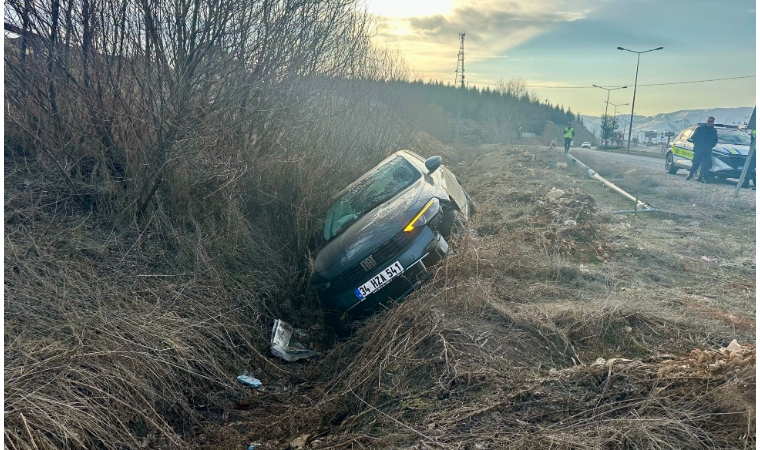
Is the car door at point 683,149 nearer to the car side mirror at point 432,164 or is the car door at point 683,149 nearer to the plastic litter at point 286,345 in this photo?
the car side mirror at point 432,164

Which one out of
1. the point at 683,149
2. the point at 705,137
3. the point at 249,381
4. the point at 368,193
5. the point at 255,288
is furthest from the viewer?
→ the point at 683,149

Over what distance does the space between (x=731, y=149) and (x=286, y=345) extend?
43.0 ft

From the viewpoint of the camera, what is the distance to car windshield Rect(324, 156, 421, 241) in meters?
6.62

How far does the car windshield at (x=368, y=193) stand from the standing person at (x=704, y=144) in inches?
388

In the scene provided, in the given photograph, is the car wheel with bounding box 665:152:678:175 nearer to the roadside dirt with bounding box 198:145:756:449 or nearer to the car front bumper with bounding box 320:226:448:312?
the roadside dirt with bounding box 198:145:756:449

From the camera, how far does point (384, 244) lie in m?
5.52

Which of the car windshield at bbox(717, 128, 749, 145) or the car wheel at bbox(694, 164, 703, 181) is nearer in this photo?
the car wheel at bbox(694, 164, 703, 181)

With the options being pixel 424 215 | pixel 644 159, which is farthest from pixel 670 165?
pixel 424 215

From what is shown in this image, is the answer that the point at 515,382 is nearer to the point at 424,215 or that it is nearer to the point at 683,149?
the point at 424,215

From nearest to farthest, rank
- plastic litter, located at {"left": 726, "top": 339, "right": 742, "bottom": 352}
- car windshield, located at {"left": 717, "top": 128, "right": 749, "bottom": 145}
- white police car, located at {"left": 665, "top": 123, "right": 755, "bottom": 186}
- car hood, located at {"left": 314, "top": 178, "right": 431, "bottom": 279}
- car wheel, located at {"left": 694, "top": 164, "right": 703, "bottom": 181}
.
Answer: plastic litter, located at {"left": 726, "top": 339, "right": 742, "bottom": 352} < car hood, located at {"left": 314, "top": 178, "right": 431, "bottom": 279} < white police car, located at {"left": 665, "top": 123, "right": 755, "bottom": 186} < car wheel, located at {"left": 694, "top": 164, "right": 703, "bottom": 181} < car windshield, located at {"left": 717, "top": 128, "right": 749, "bottom": 145}

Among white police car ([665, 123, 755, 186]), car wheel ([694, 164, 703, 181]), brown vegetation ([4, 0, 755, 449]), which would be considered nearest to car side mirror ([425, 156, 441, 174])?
brown vegetation ([4, 0, 755, 449])

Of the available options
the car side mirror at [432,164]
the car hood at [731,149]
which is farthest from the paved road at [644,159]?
the car side mirror at [432,164]

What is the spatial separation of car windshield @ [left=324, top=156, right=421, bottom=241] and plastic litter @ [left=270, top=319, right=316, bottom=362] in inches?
51.2

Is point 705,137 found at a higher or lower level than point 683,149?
higher
